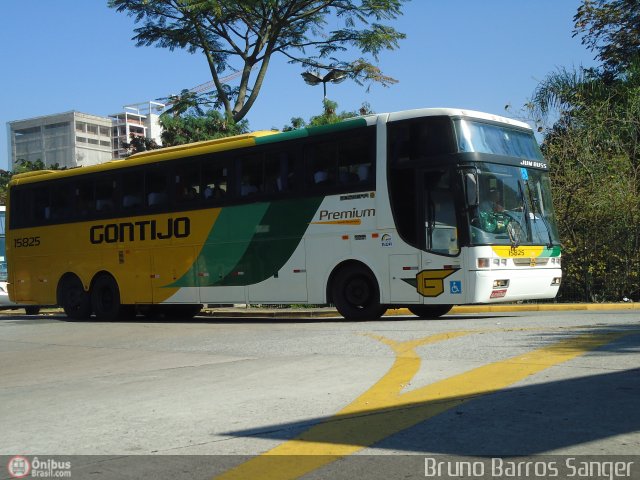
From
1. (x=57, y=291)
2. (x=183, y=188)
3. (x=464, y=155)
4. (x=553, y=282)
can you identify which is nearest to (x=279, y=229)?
(x=183, y=188)

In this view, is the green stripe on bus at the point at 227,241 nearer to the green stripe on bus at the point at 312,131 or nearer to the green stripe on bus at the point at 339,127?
the green stripe on bus at the point at 312,131

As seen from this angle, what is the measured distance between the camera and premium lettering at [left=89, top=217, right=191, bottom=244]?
17094mm

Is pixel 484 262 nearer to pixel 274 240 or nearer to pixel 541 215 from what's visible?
Result: pixel 541 215

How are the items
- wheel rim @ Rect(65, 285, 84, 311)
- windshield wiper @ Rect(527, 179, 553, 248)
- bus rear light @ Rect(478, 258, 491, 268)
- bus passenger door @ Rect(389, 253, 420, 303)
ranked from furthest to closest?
1. wheel rim @ Rect(65, 285, 84, 311)
2. windshield wiper @ Rect(527, 179, 553, 248)
3. bus passenger door @ Rect(389, 253, 420, 303)
4. bus rear light @ Rect(478, 258, 491, 268)

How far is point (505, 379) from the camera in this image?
7055 millimetres

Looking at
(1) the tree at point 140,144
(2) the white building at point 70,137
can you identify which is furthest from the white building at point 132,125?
(1) the tree at point 140,144

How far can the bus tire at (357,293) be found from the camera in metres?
14.4

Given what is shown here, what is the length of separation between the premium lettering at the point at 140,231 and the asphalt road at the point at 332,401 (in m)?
5.93

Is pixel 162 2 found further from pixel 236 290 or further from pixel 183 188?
pixel 236 290


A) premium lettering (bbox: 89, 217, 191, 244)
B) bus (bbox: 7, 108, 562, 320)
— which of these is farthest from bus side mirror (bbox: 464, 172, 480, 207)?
premium lettering (bbox: 89, 217, 191, 244)

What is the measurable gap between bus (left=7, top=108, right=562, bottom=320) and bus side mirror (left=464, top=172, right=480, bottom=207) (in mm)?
20

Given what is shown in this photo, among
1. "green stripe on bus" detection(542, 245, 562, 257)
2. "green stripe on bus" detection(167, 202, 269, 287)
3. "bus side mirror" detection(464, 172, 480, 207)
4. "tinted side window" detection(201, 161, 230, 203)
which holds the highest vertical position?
"tinted side window" detection(201, 161, 230, 203)

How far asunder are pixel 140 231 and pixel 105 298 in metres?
2.30

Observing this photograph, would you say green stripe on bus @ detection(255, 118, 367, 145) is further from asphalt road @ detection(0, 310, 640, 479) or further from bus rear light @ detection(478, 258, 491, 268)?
asphalt road @ detection(0, 310, 640, 479)
